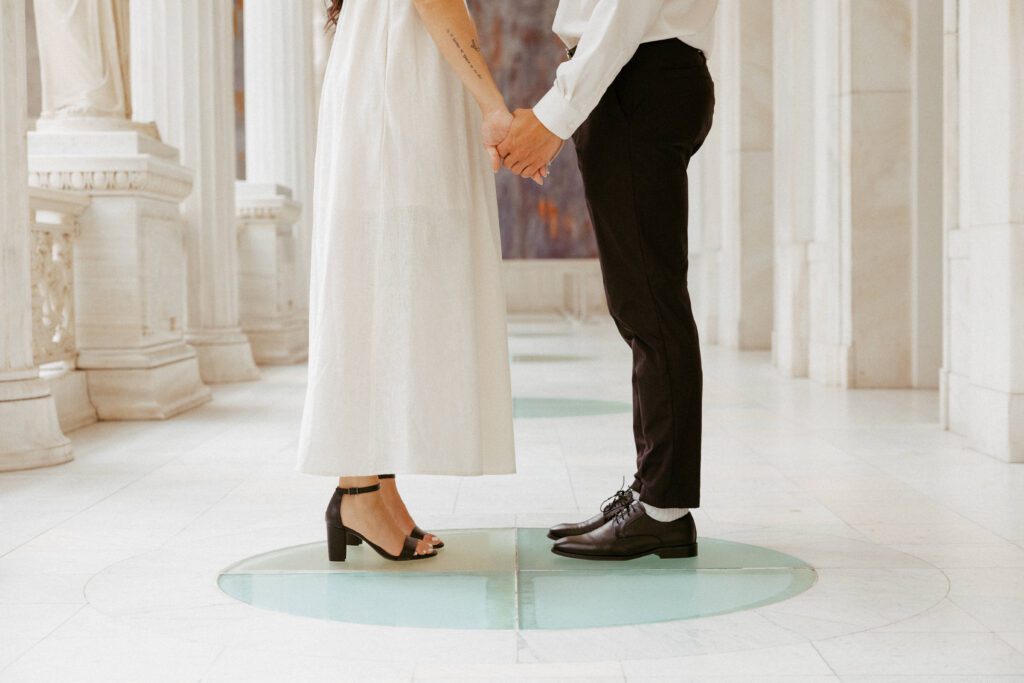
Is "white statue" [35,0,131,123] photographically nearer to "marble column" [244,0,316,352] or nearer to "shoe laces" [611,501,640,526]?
"shoe laces" [611,501,640,526]

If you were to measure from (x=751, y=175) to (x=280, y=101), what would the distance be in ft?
16.4

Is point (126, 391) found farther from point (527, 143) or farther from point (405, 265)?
point (527, 143)

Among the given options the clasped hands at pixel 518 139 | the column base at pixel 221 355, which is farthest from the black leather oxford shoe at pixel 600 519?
the column base at pixel 221 355

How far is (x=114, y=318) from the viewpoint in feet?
24.2

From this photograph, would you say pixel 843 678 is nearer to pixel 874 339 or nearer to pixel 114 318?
pixel 114 318

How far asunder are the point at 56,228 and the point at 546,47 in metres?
22.4

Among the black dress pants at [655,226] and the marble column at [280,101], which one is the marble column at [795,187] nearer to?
the marble column at [280,101]

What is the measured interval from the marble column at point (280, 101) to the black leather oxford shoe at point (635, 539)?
1029 cm

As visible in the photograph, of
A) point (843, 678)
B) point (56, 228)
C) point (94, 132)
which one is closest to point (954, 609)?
point (843, 678)

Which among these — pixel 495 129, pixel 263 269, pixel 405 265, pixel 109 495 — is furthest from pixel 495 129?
pixel 263 269

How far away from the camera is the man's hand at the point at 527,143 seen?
3146 millimetres

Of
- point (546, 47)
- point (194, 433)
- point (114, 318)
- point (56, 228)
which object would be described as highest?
point (546, 47)

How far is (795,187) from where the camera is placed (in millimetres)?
10469

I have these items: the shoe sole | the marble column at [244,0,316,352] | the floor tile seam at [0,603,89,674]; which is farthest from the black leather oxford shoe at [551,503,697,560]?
the marble column at [244,0,316,352]
